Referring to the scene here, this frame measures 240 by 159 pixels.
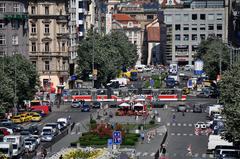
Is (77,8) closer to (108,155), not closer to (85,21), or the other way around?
(85,21)

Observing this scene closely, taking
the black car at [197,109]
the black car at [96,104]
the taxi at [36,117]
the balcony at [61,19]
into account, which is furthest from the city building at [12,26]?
the black car at [197,109]

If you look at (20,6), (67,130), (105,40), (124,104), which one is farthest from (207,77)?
(67,130)

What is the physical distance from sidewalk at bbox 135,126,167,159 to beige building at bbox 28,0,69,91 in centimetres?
5239

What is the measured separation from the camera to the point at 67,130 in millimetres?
99125

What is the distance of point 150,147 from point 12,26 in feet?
181

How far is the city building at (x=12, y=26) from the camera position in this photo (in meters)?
136

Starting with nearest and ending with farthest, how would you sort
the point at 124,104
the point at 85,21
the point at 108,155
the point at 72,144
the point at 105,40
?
the point at 108,155 < the point at 72,144 < the point at 124,104 < the point at 105,40 < the point at 85,21

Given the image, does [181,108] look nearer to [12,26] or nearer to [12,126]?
[12,126]

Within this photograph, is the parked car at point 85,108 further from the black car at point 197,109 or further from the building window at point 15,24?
the building window at point 15,24

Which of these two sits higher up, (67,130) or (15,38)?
(15,38)

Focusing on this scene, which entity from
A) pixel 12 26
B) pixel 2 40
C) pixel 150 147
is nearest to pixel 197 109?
pixel 2 40

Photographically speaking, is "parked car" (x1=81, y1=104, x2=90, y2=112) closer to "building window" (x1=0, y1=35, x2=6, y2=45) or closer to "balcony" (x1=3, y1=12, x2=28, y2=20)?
"building window" (x1=0, y1=35, x2=6, y2=45)

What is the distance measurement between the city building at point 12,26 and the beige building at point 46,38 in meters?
8.85

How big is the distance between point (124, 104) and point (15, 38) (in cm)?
2596
